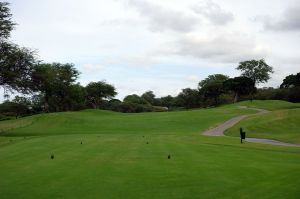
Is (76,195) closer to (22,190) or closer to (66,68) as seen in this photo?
(22,190)

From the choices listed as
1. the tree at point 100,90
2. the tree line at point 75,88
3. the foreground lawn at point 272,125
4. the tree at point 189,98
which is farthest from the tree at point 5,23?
the tree at point 189,98

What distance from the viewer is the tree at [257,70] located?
13200 centimetres

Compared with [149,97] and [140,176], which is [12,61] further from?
[149,97]

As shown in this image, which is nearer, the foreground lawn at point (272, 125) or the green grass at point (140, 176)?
the green grass at point (140, 176)

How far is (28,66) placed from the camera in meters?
48.9

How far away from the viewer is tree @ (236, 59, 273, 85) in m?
132

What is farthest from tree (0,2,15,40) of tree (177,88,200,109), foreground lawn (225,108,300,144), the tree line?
tree (177,88,200,109)

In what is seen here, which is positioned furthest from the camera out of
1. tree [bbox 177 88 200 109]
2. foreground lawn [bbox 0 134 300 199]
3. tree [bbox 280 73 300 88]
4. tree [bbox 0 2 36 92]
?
tree [bbox 177 88 200 109]

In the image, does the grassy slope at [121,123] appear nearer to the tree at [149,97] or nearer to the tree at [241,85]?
the tree at [241,85]

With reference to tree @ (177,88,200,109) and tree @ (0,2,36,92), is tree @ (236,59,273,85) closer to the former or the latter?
tree @ (177,88,200,109)

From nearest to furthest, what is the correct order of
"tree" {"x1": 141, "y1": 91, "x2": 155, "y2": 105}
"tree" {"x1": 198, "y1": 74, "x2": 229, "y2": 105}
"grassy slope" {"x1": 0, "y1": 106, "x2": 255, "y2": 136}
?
"grassy slope" {"x1": 0, "y1": 106, "x2": 255, "y2": 136} < "tree" {"x1": 198, "y1": 74, "x2": 229, "y2": 105} < "tree" {"x1": 141, "y1": 91, "x2": 155, "y2": 105}

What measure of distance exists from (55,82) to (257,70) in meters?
83.9

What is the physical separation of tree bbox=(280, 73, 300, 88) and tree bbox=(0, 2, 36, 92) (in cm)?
9102

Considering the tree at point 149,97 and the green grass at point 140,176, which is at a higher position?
the tree at point 149,97
